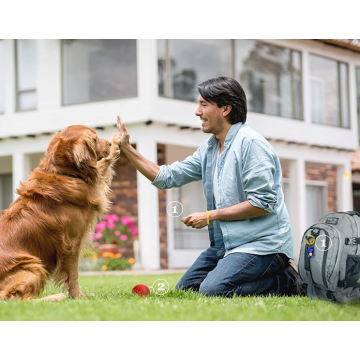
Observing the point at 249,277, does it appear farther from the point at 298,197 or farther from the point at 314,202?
the point at 314,202

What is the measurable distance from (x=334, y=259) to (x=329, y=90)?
1402 centimetres

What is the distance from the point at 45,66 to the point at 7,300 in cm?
1074

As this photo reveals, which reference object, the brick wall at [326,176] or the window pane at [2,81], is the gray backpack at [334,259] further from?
the brick wall at [326,176]

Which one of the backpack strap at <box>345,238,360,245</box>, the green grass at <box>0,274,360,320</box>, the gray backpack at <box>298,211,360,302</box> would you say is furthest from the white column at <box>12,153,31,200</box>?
the backpack strap at <box>345,238,360,245</box>

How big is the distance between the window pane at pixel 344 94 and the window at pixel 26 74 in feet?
28.9

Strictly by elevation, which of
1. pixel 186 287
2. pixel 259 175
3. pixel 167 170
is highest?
pixel 167 170

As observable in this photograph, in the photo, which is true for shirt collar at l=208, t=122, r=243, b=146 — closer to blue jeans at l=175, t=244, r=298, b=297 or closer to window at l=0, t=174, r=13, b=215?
blue jeans at l=175, t=244, r=298, b=297

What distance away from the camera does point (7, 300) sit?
13.4 ft

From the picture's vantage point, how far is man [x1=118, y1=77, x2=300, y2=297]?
4629mm

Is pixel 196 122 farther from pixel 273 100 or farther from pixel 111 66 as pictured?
pixel 273 100

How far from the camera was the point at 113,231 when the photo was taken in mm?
13984

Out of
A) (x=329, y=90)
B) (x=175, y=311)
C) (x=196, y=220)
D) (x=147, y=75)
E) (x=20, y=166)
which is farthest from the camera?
(x=329, y=90)

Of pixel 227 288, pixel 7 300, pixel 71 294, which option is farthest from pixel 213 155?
pixel 7 300

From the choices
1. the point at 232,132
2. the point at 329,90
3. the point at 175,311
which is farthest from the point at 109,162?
the point at 329,90
